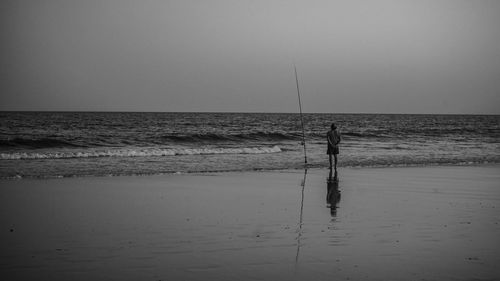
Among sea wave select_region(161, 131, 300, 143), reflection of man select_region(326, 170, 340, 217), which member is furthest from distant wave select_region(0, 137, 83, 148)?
reflection of man select_region(326, 170, 340, 217)

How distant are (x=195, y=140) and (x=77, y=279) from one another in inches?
1181

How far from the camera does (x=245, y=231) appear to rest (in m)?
7.23

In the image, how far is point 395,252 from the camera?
6105 millimetres

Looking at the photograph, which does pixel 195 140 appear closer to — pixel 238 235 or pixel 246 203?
pixel 246 203

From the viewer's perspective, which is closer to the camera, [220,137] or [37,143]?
[37,143]

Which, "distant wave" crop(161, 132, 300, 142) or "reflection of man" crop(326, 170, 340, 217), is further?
"distant wave" crop(161, 132, 300, 142)

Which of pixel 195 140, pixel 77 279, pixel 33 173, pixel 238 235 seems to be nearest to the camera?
pixel 77 279

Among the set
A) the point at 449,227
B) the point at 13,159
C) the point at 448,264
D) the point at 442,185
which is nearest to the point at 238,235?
the point at 448,264

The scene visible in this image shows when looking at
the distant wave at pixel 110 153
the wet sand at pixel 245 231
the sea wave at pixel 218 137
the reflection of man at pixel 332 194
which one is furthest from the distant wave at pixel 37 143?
the reflection of man at pixel 332 194

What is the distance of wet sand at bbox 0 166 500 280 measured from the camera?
5406 millimetres

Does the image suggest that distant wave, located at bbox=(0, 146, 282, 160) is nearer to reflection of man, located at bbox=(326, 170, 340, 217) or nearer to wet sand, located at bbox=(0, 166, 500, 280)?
wet sand, located at bbox=(0, 166, 500, 280)

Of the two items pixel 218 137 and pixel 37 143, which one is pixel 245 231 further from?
pixel 218 137

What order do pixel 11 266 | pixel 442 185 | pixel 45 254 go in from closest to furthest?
pixel 11 266
pixel 45 254
pixel 442 185

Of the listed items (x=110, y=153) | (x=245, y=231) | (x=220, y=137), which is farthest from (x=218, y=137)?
(x=245, y=231)
